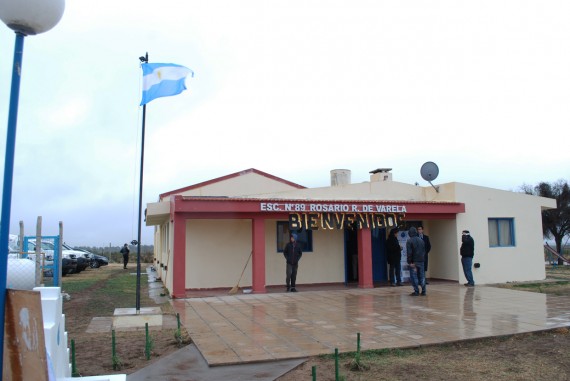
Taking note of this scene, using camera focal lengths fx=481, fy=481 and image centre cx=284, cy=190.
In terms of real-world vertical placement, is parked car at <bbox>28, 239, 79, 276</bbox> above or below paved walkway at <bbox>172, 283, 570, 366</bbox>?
above

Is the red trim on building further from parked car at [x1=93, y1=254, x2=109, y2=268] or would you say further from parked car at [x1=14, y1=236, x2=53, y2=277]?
parked car at [x1=93, y1=254, x2=109, y2=268]

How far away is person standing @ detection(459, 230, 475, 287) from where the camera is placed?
15602mm

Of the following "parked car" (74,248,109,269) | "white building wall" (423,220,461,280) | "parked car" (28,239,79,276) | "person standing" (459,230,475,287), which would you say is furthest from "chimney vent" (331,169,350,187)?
"parked car" (74,248,109,269)

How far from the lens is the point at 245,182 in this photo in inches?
1062

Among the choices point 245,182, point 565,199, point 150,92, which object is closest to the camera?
point 150,92

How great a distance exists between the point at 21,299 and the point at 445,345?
6248 millimetres

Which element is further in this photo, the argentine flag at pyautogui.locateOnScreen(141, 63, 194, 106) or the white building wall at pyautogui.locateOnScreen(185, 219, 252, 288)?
the white building wall at pyautogui.locateOnScreen(185, 219, 252, 288)

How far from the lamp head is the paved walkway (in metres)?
4.81

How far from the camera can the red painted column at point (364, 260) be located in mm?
15347

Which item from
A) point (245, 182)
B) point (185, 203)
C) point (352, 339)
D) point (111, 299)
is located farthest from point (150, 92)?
point (245, 182)

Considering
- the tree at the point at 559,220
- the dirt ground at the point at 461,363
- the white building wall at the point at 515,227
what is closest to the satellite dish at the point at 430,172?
the white building wall at the point at 515,227

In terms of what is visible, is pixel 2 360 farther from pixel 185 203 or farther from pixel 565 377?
pixel 185 203

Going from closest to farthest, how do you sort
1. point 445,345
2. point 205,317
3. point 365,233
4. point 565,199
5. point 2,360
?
point 2,360 → point 445,345 → point 205,317 → point 365,233 → point 565,199

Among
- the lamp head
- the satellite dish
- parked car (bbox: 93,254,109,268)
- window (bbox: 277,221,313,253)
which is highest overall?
the satellite dish
